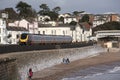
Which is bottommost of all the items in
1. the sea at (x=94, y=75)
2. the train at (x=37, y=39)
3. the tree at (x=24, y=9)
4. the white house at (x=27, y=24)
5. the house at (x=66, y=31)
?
the sea at (x=94, y=75)

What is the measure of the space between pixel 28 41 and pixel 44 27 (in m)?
66.5

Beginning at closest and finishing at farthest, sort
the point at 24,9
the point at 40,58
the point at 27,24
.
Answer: the point at 40,58, the point at 27,24, the point at 24,9

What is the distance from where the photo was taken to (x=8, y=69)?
34.1 metres

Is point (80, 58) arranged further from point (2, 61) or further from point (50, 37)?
point (2, 61)

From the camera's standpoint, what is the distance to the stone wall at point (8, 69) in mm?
32062

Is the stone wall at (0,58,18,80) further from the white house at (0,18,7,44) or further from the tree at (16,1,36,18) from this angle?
the tree at (16,1,36,18)

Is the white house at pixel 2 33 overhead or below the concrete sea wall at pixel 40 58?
overhead

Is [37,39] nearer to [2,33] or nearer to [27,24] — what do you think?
[2,33]

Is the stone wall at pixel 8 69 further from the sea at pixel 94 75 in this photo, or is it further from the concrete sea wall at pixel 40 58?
the sea at pixel 94 75

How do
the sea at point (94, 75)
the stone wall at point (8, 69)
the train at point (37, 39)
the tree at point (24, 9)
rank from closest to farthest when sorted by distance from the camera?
1. the stone wall at point (8, 69)
2. the sea at point (94, 75)
3. the train at point (37, 39)
4. the tree at point (24, 9)

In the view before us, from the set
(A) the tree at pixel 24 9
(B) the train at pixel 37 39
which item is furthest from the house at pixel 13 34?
(A) the tree at pixel 24 9

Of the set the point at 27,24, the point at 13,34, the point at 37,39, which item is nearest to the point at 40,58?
the point at 37,39

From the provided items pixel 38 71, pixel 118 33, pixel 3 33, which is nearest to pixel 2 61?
pixel 38 71

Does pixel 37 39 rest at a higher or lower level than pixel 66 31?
lower
